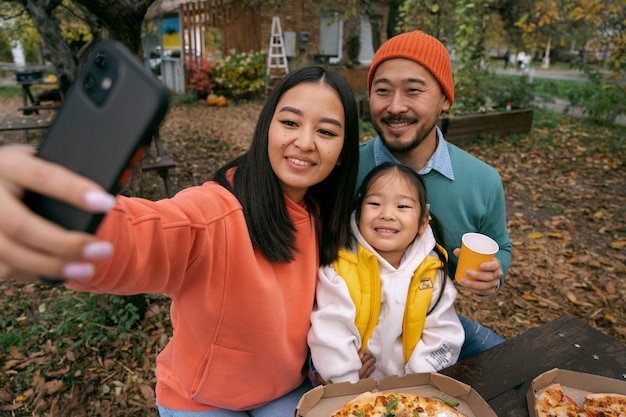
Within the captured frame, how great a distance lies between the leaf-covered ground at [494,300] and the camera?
10.1 ft

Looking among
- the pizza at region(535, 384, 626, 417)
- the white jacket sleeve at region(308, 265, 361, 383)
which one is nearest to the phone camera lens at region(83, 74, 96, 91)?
the white jacket sleeve at region(308, 265, 361, 383)

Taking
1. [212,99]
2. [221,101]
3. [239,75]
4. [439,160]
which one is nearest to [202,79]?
[212,99]

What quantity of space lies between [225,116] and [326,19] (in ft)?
23.0

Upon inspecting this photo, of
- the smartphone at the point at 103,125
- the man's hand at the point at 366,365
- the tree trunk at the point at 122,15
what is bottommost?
the man's hand at the point at 366,365

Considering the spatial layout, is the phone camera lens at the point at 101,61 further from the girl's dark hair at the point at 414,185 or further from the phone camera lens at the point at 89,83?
the girl's dark hair at the point at 414,185

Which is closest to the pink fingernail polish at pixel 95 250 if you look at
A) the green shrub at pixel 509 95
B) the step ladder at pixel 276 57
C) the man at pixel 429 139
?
the man at pixel 429 139

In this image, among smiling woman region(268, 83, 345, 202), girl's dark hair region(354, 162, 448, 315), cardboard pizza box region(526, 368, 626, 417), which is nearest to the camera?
cardboard pizza box region(526, 368, 626, 417)

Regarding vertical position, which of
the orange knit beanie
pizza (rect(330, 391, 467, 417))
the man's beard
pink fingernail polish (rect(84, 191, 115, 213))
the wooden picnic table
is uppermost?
the orange knit beanie

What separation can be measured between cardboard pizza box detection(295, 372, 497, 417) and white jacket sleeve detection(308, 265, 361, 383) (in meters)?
0.23

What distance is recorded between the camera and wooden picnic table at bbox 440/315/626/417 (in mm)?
1673

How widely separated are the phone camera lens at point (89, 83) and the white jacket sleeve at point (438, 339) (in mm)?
1561

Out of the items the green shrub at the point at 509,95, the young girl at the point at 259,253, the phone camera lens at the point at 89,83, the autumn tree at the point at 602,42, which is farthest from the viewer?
the green shrub at the point at 509,95

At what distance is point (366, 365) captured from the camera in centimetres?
184

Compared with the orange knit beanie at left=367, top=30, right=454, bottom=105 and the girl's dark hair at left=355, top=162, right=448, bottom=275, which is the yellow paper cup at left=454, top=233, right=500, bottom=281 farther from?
the orange knit beanie at left=367, top=30, right=454, bottom=105
